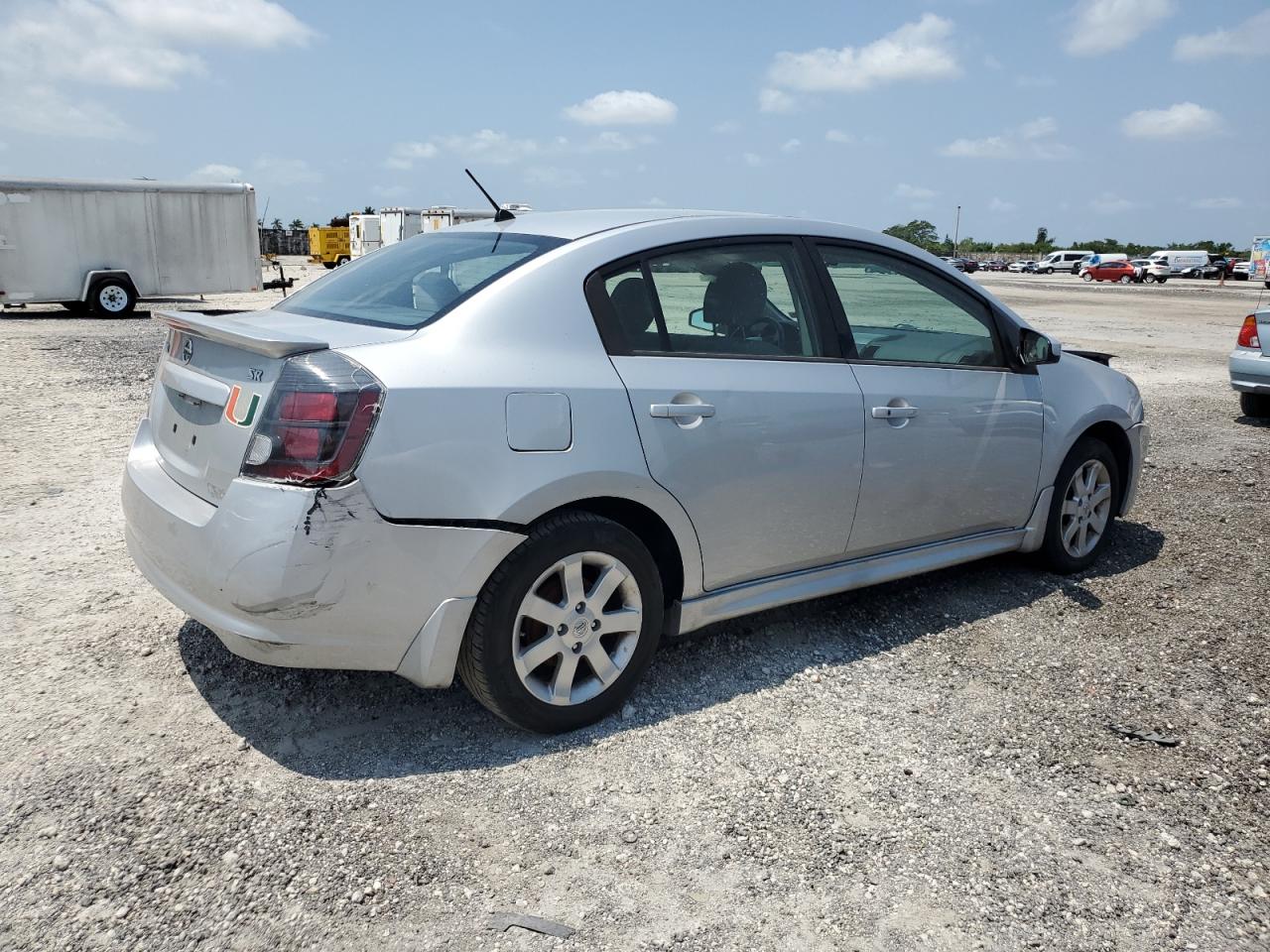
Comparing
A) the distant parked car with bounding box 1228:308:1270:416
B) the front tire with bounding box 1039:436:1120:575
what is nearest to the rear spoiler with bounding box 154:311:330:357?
the front tire with bounding box 1039:436:1120:575

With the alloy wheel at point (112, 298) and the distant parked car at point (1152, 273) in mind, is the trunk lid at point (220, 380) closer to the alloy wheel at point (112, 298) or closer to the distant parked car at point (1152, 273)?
the alloy wheel at point (112, 298)

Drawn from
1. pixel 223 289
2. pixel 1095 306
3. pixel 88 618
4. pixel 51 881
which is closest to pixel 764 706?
pixel 51 881

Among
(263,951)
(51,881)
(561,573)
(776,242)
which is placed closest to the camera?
(263,951)

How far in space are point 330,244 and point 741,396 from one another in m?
49.3

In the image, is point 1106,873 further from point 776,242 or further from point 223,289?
point 223,289

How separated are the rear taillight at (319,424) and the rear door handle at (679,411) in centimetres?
92

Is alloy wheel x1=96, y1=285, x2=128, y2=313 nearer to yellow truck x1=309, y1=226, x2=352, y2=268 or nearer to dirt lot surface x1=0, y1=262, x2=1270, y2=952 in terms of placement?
dirt lot surface x1=0, y1=262, x2=1270, y2=952

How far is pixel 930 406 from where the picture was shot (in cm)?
417

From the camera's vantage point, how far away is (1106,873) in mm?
2764

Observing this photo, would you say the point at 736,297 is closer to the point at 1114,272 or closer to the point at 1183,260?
the point at 1114,272

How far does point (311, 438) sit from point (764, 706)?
1.84 metres

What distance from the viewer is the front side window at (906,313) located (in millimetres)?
4106

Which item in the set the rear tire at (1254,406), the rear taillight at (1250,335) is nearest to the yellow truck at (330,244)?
the rear tire at (1254,406)

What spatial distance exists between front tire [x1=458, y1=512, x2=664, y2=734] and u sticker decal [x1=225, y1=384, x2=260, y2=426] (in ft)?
2.77
